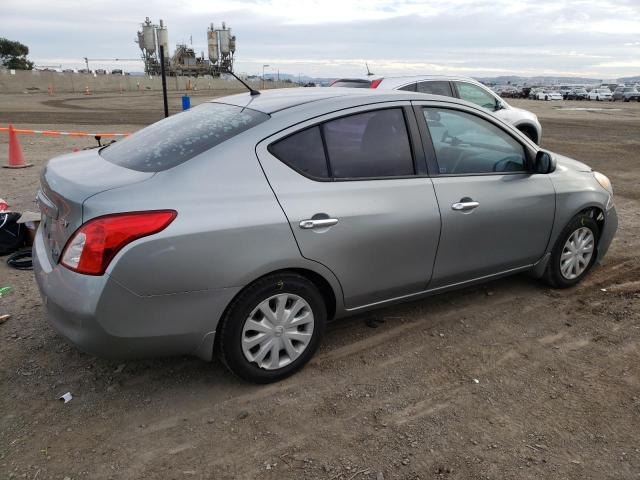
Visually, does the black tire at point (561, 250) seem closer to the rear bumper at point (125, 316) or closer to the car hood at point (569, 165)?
the car hood at point (569, 165)

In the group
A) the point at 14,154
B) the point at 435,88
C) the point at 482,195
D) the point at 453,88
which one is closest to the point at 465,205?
the point at 482,195

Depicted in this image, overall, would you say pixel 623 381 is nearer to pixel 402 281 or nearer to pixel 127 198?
pixel 402 281

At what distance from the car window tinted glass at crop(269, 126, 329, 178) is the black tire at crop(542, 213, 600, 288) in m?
2.33

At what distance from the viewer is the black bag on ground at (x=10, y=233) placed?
516 centimetres

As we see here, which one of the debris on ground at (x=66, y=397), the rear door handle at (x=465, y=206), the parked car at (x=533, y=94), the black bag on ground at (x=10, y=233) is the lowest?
the parked car at (x=533, y=94)

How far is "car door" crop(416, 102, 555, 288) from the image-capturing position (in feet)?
12.2

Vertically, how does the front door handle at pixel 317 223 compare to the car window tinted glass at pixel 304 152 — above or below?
below

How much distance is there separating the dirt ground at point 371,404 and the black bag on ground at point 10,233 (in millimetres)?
A: 1015

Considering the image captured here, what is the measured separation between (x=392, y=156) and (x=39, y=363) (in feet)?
8.65

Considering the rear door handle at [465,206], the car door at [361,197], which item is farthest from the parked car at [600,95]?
the car door at [361,197]

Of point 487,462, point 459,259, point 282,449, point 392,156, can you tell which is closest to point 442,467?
point 487,462

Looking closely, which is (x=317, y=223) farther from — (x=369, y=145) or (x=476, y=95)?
(x=476, y=95)

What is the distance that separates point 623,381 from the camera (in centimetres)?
334

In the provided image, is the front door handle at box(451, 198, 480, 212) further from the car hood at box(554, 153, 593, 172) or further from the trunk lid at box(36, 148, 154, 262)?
the trunk lid at box(36, 148, 154, 262)
